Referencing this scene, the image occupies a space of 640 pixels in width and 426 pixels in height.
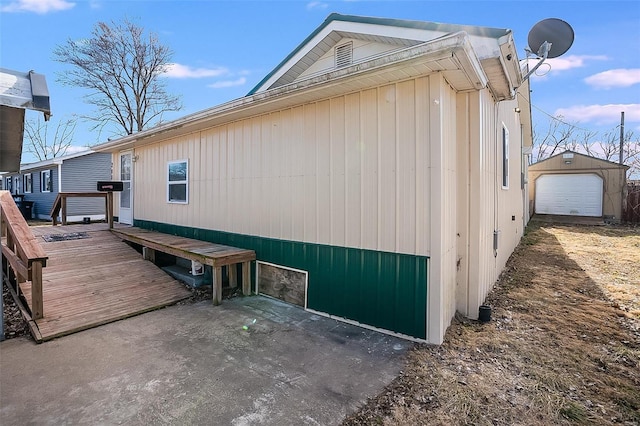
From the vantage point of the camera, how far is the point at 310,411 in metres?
2.40

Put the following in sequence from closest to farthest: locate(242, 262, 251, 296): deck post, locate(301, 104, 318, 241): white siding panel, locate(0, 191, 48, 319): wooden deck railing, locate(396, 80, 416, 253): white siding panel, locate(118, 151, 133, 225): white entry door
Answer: locate(396, 80, 416, 253): white siding panel → locate(0, 191, 48, 319): wooden deck railing → locate(301, 104, 318, 241): white siding panel → locate(242, 262, 251, 296): deck post → locate(118, 151, 133, 225): white entry door

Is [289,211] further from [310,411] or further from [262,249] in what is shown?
[310,411]

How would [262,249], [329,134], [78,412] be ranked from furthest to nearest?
[262,249] → [329,134] → [78,412]

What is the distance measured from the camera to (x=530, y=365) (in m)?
3.03

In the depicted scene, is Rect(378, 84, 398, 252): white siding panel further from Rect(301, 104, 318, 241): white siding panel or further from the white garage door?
the white garage door

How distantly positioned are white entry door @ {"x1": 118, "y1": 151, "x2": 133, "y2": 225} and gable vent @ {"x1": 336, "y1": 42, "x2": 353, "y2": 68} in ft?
20.5

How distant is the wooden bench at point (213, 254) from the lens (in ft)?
15.8

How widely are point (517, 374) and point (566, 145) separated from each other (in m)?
30.2

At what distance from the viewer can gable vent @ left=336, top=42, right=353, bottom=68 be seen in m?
5.89

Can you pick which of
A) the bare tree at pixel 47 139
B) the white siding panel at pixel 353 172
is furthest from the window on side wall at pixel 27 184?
the white siding panel at pixel 353 172

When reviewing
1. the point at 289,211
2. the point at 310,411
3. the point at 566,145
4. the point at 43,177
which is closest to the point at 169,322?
the point at 289,211

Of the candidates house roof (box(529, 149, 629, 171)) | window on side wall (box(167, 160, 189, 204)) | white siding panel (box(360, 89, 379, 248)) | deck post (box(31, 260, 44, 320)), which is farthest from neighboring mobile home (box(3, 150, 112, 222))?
house roof (box(529, 149, 629, 171))

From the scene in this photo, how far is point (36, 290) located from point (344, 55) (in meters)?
Result: 5.80

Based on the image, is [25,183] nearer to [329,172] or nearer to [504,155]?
[329,172]
